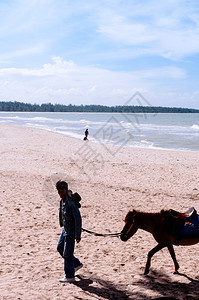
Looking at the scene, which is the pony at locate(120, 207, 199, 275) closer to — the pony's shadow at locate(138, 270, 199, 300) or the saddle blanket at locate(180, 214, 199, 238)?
the saddle blanket at locate(180, 214, 199, 238)

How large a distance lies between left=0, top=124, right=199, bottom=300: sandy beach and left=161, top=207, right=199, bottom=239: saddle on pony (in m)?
0.83

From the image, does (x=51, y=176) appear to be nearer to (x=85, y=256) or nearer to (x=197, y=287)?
(x=85, y=256)

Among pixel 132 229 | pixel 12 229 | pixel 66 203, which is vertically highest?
pixel 66 203

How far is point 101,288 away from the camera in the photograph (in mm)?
4879

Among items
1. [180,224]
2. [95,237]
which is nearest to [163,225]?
[180,224]

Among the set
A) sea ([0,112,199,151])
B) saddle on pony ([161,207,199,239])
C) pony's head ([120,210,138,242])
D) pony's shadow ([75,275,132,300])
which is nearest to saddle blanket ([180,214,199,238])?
saddle on pony ([161,207,199,239])

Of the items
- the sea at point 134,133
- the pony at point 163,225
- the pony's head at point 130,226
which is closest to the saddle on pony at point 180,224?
the pony at point 163,225

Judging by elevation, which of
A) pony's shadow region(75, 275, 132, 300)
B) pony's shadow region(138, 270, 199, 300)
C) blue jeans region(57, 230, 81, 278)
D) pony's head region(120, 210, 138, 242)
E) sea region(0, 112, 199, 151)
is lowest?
pony's shadow region(75, 275, 132, 300)

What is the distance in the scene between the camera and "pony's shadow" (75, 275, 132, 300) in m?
4.65

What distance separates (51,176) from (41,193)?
306 cm

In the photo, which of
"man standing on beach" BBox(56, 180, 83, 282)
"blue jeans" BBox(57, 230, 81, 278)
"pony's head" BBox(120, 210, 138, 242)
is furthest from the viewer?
"pony's head" BBox(120, 210, 138, 242)

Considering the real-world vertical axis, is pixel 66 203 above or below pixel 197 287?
above

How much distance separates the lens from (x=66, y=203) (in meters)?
4.92

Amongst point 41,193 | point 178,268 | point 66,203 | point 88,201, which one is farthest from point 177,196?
point 66,203
